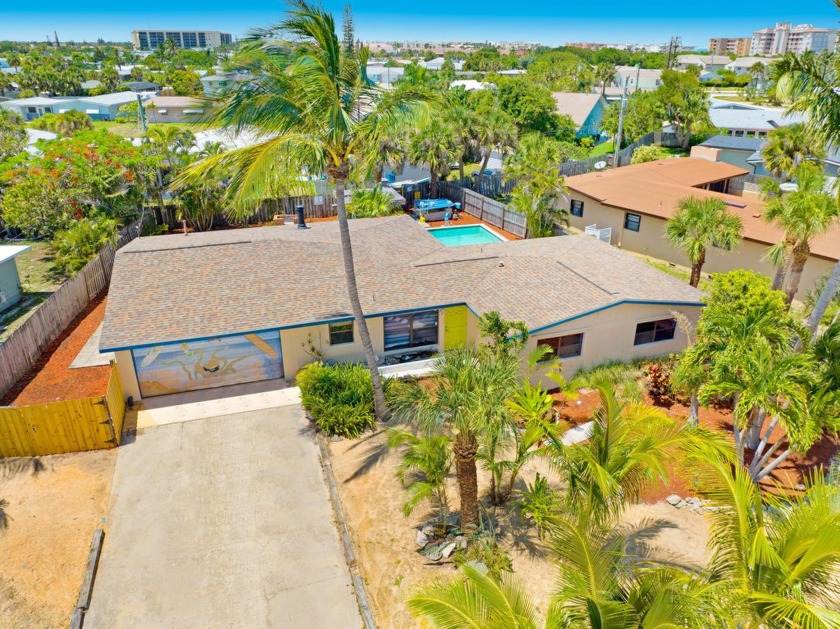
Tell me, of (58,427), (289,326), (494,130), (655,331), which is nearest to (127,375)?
(58,427)

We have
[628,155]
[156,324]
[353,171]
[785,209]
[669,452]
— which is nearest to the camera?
[669,452]

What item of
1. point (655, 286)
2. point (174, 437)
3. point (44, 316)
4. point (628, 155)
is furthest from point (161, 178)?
point (628, 155)

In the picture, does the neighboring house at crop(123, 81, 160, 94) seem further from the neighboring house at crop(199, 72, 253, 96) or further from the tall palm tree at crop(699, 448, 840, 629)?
the tall palm tree at crop(699, 448, 840, 629)

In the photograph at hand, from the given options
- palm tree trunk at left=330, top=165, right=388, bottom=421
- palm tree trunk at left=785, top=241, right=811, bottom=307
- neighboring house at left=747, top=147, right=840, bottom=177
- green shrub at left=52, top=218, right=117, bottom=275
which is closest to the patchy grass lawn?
green shrub at left=52, top=218, right=117, bottom=275

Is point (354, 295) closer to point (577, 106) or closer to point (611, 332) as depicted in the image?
point (611, 332)

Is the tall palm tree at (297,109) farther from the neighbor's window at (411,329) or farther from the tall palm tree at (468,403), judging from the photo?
the neighbor's window at (411,329)

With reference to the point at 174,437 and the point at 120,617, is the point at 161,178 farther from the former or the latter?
the point at 120,617

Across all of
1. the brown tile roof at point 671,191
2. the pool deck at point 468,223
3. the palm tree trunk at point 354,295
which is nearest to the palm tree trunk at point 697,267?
the brown tile roof at point 671,191
